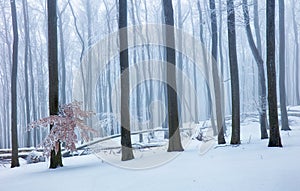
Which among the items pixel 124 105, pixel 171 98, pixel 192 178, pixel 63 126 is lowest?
pixel 192 178

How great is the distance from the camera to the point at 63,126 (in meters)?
7.21

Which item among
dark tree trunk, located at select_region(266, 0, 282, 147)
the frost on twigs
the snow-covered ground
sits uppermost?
dark tree trunk, located at select_region(266, 0, 282, 147)

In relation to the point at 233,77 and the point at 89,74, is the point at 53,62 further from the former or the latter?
the point at 89,74

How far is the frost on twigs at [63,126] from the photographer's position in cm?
699

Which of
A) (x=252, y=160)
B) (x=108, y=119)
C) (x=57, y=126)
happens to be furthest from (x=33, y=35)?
(x=252, y=160)

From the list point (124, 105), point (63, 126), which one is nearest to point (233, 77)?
point (124, 105)

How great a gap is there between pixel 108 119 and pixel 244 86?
2163 cm

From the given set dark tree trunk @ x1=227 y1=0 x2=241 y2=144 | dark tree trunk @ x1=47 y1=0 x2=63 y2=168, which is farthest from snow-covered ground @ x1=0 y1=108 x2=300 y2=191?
dark tree trunk @ x1=227 y1=0 x2=241 y2=144

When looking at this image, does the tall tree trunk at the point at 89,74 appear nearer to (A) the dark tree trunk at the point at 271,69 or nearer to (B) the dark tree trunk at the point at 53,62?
(B) the dark tree trunk at the point at 53,62

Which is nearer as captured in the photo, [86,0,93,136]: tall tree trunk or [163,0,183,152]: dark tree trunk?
[163,0,183,152]: dark tree trunk

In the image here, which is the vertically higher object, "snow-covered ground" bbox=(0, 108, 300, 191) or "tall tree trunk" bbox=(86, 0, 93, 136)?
"tall tree trunk" bbox=(86, 0, 93, 136)

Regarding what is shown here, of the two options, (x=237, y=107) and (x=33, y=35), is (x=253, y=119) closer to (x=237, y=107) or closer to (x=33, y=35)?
(x=237, y=107)

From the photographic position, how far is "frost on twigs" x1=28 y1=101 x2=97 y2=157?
22.9ft

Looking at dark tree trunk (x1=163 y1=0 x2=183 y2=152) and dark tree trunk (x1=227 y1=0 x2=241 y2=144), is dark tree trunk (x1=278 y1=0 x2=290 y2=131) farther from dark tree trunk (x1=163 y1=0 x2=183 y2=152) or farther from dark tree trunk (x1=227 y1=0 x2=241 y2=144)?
dark tree trunk (x1=163 y1=0 x2=183 y2=152)
